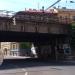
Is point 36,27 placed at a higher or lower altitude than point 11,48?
higher

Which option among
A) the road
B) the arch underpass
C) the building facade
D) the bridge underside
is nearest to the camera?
the road

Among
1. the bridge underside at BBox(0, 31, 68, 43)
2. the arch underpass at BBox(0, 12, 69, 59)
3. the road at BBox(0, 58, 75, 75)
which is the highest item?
the arch underpass at BBox(0, 12, 69, 59)

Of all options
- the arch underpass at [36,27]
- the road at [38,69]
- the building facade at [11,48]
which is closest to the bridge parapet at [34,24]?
the arch underpass at [36,27]

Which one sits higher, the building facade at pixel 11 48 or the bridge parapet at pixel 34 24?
the bridge parapet at pixel 34 24

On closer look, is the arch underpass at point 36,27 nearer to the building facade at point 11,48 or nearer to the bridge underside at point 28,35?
the bridge underside at point 28,35

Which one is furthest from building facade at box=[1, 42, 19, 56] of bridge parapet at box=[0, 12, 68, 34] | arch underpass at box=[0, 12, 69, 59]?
bridge parapet at box=[0, 12, 68, 34]

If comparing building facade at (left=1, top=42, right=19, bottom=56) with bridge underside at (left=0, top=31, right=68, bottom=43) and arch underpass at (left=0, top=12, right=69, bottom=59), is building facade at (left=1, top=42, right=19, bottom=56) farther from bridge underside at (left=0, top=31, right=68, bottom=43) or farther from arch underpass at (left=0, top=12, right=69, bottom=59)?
arch underpass at (left=0, top=12, right=69, bottom=59)

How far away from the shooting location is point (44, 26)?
184ft

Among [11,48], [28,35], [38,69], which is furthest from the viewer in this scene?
[11,48]

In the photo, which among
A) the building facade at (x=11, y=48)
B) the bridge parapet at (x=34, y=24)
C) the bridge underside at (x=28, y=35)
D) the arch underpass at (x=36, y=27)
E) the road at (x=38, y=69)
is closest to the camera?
the road at (x=38, y=69)

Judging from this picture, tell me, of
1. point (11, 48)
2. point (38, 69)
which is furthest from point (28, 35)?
point (11, 48)

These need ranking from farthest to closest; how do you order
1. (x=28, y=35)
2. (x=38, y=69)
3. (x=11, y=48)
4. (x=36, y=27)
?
(x=11, y=48) < (x=28, y=35) < (x=36, y=27) < (x=38, y=69)

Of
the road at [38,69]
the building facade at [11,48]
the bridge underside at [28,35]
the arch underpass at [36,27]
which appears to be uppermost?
the arch underpass at [36,27]

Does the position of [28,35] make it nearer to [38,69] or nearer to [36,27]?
[36,27]
